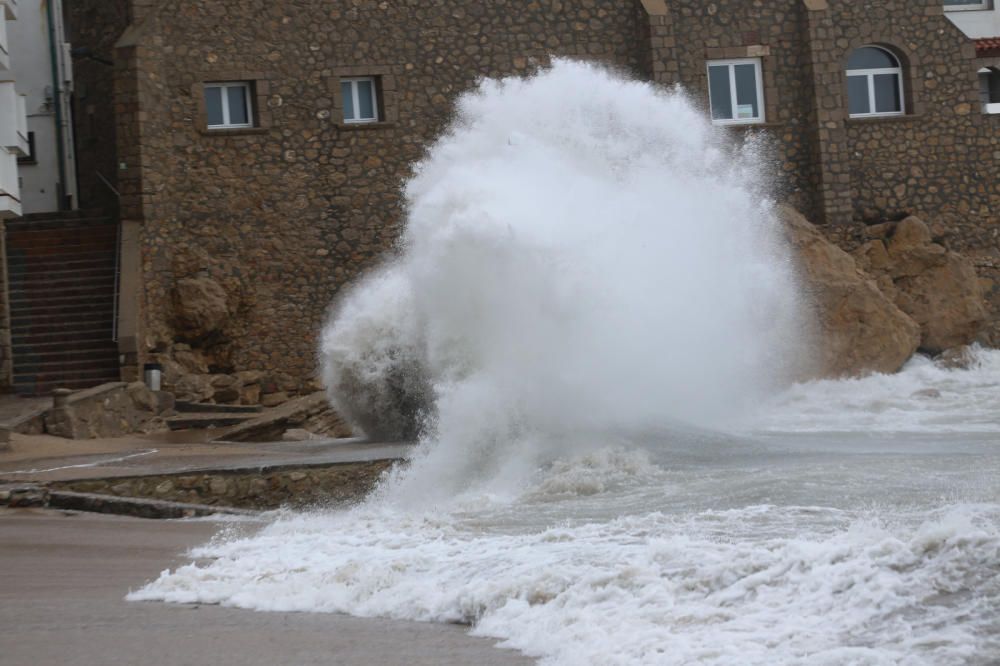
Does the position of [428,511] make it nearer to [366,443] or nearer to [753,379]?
[366,443]

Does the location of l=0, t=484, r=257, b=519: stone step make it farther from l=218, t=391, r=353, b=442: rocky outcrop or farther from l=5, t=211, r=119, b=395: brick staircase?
l=5, t=211, r=119, b=395: brick staircase

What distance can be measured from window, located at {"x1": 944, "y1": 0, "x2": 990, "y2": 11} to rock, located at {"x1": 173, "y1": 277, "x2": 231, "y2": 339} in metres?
17.8

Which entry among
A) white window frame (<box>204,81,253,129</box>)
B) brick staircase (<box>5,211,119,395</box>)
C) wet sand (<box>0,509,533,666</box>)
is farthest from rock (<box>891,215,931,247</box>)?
wet sand (<box>0,509,533,666</box>)

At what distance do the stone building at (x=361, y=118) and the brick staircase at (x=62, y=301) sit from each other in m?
0.50

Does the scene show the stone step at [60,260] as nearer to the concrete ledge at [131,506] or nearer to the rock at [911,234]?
the concrete ledge at [131,506]

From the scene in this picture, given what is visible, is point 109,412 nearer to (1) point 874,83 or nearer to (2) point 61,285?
(2) point 61,285

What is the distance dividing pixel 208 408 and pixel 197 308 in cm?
203

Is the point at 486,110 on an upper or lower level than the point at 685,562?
upper

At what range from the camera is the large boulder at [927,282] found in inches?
850

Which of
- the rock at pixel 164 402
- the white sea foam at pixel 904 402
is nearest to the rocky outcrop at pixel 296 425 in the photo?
the rock at pixel 164 402

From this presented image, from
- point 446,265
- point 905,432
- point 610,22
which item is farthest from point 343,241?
point 905,432

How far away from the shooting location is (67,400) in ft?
50.9

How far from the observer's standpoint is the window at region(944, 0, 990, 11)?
2959 cm

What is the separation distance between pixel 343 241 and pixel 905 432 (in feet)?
33.9
